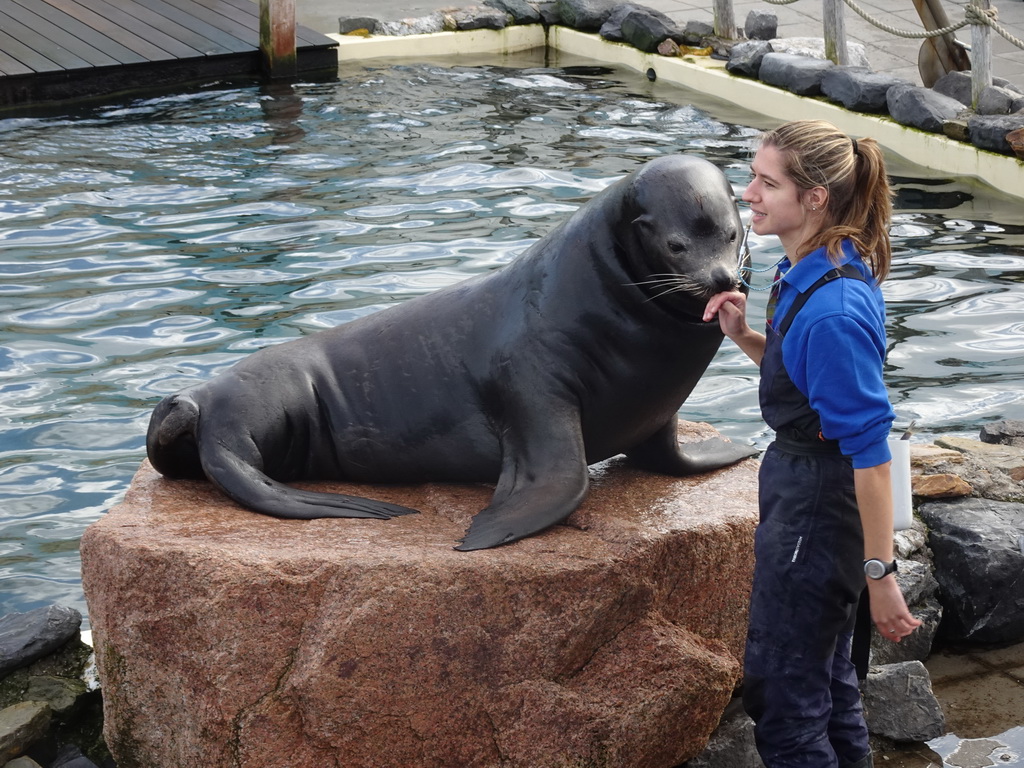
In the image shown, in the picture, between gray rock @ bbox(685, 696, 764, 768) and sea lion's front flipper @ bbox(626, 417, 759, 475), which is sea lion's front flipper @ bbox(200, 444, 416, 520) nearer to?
sea lion's front flipper @ bbox(626, 417, 759, 475)

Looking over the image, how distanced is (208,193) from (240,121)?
2070 millimetres

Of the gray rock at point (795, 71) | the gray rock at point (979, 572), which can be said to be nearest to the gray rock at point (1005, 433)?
the gray rock at point (979, 572)

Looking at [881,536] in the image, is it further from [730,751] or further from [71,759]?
[71,759]

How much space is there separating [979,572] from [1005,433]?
58.1 inches

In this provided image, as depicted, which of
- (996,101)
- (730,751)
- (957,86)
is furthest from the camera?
(957,86)

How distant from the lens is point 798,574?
9.04 ft

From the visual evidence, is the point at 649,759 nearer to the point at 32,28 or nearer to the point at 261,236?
the point at 261,236

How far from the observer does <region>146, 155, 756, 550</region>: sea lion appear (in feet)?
11.0

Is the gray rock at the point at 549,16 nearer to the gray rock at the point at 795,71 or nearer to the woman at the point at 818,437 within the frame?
the gray rock at the point at 795,71

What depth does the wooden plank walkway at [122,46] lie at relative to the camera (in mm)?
11141

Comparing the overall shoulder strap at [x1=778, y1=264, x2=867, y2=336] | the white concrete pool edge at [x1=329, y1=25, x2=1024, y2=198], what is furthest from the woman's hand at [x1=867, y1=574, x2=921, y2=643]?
the white concrete pool edge at [x1=329, y1=25, x2=1024, y2=198]

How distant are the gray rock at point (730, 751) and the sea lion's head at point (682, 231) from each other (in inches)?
45.6

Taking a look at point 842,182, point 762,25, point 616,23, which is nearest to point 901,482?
point 842,182

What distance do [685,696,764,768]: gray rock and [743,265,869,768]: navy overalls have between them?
20.5 inches
